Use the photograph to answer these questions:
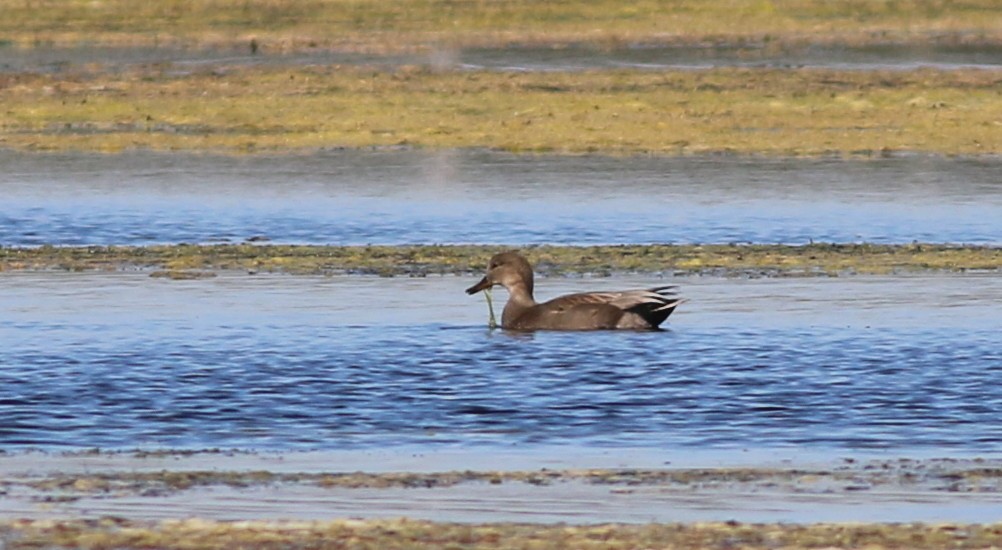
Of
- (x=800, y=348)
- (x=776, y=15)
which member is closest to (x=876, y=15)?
(x=776, y=15)

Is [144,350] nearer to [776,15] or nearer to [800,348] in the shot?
[800,348]

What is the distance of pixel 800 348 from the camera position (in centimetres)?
1384

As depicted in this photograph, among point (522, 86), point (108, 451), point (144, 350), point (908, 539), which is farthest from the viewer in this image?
point (522, 86)

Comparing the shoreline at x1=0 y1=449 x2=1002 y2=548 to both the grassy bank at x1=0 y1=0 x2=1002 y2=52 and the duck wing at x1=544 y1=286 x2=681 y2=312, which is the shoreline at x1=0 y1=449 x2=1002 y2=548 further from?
the grassy bank at x1=0 y1=0 x2=1002 y2=52

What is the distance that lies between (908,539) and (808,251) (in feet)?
35.5

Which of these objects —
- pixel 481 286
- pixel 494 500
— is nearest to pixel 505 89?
pixel 481 286

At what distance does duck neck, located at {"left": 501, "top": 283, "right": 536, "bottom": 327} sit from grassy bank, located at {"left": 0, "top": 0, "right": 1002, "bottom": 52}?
2997 centimetres

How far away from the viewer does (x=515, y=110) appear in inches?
1299

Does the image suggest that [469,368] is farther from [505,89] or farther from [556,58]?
[556,58]

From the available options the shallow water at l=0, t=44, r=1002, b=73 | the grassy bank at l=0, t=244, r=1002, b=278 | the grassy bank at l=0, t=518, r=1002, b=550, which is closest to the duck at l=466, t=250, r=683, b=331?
the grassy bank at l=0, t=244, r=1002, b=278

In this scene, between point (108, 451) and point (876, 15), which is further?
point (876, 15)

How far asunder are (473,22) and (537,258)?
104 feet

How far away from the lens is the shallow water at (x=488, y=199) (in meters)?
20.6

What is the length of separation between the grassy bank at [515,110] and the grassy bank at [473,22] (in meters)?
8.90
